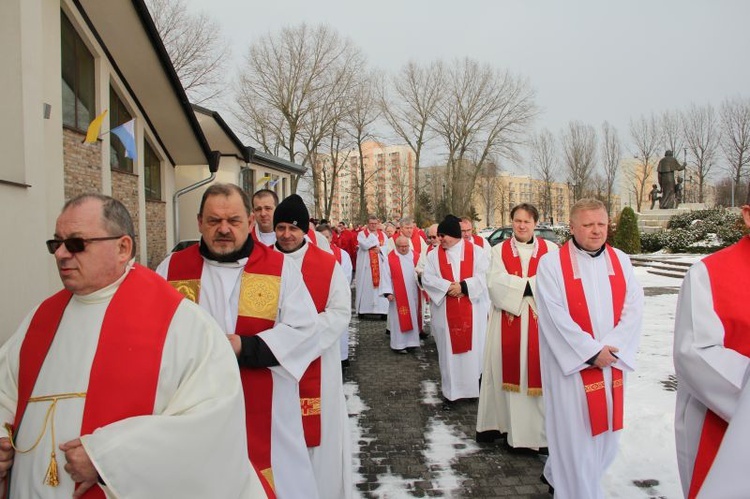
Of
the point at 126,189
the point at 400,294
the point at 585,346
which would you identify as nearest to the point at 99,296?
the point at 585,346

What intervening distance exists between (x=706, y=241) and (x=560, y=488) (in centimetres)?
2728

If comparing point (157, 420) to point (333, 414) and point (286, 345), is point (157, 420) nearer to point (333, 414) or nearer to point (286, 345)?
point (286, 345)

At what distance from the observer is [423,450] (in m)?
5.23

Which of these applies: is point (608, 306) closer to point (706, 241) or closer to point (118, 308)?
point (118, 308)

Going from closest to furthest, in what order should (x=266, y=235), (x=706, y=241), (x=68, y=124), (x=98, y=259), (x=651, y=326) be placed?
(x=98, y=259) < (x=266, y=235) < (x=68, y=124) < (x=651, y=326) < (x=706, y=241)

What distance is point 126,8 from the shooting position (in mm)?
10688

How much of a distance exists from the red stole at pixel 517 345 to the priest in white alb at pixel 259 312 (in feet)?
8.81

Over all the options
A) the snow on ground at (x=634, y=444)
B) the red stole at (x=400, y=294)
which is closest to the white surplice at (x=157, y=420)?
the snow on ground at (x=634, y=444)

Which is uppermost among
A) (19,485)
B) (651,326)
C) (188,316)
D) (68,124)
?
(68,124)

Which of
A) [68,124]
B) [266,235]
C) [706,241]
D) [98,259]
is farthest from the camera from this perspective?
[706,241]

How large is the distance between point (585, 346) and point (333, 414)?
1763 millimetres

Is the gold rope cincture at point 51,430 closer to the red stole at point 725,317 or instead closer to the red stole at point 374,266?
the red stole at point 725,317

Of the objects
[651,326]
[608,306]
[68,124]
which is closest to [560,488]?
[608,306]

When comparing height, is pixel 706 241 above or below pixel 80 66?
below
